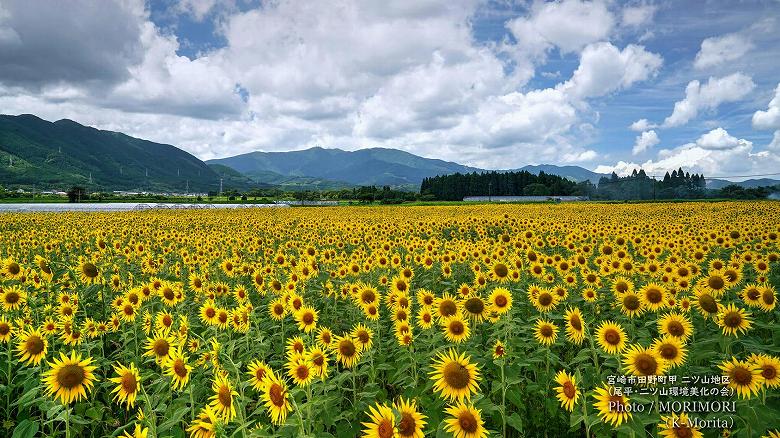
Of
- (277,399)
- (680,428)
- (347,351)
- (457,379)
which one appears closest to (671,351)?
(680,428)

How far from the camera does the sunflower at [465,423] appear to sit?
9.76 feet

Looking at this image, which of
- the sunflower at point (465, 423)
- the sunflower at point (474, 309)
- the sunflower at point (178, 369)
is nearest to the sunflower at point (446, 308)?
the sunflower at point (474, 309)

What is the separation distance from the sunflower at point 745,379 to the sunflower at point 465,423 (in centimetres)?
216

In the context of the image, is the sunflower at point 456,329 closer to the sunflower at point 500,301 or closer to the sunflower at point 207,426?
the sunflower at point 500,301

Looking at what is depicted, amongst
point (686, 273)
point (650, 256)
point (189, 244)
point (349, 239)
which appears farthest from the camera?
point (349, 239)

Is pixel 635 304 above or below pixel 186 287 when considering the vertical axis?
above

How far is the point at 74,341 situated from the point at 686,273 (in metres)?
8.27

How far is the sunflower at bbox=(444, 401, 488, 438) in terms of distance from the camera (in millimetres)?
2975

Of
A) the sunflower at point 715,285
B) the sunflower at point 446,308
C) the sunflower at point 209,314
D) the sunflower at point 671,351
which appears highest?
the sunflower at point 715,285

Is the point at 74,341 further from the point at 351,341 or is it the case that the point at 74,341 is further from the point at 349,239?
the point at 349,239

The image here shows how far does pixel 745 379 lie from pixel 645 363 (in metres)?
0.78

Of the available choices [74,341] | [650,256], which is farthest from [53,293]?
[650,256]

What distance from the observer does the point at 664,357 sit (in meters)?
3.97

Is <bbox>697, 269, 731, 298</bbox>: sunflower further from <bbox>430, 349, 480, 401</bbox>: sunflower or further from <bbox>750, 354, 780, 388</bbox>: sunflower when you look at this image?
<bbox>430, 349, 480, 401</bbox>: sunflower
